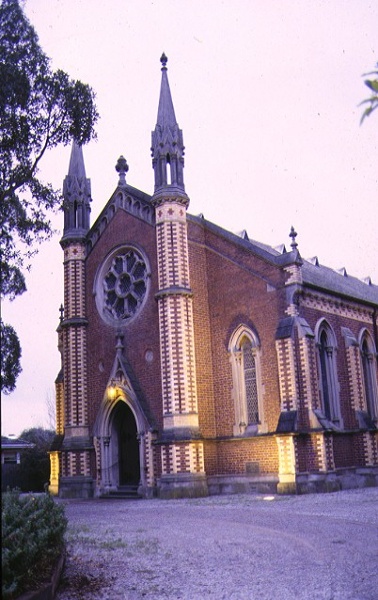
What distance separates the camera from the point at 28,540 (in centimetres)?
725

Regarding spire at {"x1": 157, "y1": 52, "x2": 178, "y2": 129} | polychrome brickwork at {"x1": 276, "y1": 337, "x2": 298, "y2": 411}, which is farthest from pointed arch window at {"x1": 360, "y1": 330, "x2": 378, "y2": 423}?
spire at {"x1": 157, "y1": 52, "x2": 178, "y2": 129}

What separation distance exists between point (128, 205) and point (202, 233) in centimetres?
351

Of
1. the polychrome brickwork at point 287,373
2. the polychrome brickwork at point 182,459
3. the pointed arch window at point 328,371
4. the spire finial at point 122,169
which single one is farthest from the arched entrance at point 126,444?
the spire finial at point 122,169

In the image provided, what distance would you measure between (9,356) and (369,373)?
669 inches

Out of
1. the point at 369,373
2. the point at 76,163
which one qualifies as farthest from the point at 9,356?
the point at 369,373

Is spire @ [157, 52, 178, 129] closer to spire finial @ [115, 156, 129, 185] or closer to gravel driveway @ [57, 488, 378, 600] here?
spire finial @ [115, 156, 129, 185]

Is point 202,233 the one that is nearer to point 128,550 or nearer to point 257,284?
point 257,284

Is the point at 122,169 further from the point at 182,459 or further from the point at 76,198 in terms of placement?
the point at 182,459

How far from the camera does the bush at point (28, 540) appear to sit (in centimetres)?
661

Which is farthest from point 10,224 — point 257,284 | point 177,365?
point 257,284

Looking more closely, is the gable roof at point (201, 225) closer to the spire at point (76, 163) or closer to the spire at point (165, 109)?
the spire at point (76, 163)

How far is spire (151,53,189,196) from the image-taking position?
25250 mm

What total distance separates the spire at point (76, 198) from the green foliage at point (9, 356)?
1126cm

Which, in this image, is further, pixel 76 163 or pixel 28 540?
pixel 76 163
